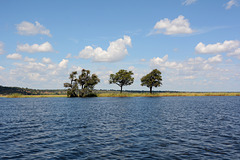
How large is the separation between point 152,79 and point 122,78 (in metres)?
19.7

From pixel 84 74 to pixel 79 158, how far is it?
105m

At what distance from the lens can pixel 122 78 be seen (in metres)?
130

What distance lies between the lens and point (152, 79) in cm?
13062

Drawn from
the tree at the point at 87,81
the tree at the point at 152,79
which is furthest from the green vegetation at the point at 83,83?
the tree at the point at 152,79

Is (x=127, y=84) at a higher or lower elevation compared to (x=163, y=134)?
higher

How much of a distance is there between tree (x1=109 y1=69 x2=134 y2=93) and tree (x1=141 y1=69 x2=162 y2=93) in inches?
342

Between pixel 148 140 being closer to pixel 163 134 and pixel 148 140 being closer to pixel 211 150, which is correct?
pixel 163 134

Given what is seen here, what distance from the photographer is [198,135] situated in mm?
22188

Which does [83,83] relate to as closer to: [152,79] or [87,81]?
[87,81]

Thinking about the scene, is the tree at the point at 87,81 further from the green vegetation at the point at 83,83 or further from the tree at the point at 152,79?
the tree at the point at 152,79

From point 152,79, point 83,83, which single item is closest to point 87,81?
point 83,83

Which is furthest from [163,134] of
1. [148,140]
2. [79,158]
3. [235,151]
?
[79,158]

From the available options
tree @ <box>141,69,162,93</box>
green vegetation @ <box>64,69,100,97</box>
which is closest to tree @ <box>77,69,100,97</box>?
green vegetation @ <box>64,69,100,97</box>

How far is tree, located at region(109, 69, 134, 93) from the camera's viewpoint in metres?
130
